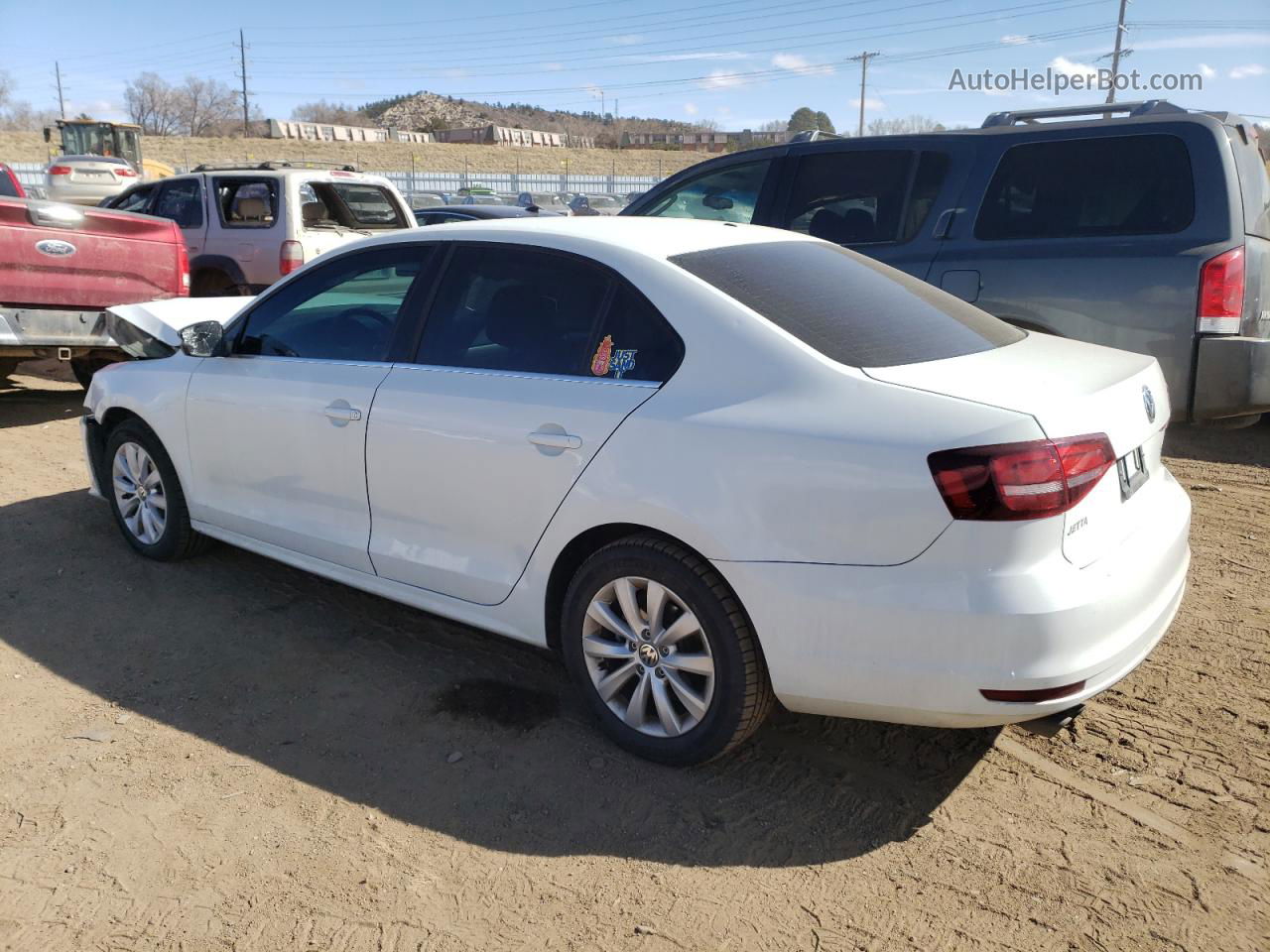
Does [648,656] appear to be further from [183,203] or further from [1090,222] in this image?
[183,203]

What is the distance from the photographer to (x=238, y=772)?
130 inches

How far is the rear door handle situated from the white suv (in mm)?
7312

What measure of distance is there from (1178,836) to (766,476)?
4.95 ft

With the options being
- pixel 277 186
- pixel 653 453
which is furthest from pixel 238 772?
pixel 277 186

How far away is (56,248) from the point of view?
7.56 metres

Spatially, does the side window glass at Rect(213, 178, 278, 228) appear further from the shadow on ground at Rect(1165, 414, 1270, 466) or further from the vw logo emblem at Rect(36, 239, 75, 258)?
the shadow on ground at Rect(1165, 414, 1270, 466)

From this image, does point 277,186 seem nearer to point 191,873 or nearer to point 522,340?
point 522,340

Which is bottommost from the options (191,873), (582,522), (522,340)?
(191,873)

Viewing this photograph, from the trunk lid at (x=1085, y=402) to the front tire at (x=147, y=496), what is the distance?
136 inches

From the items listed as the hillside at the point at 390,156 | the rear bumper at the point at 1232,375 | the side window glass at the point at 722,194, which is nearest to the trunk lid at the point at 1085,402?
the rear bumper at the point at 1232,375

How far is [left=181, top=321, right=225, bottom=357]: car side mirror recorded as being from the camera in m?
4.66

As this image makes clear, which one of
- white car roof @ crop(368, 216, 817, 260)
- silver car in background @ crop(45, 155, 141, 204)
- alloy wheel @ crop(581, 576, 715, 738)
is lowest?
alloy wheel @ crop(581, 576, 715, 738)

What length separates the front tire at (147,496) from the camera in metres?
4.93

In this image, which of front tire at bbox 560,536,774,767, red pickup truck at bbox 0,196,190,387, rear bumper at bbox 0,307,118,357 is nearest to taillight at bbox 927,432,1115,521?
front tire at bbox 560,536,774,767
